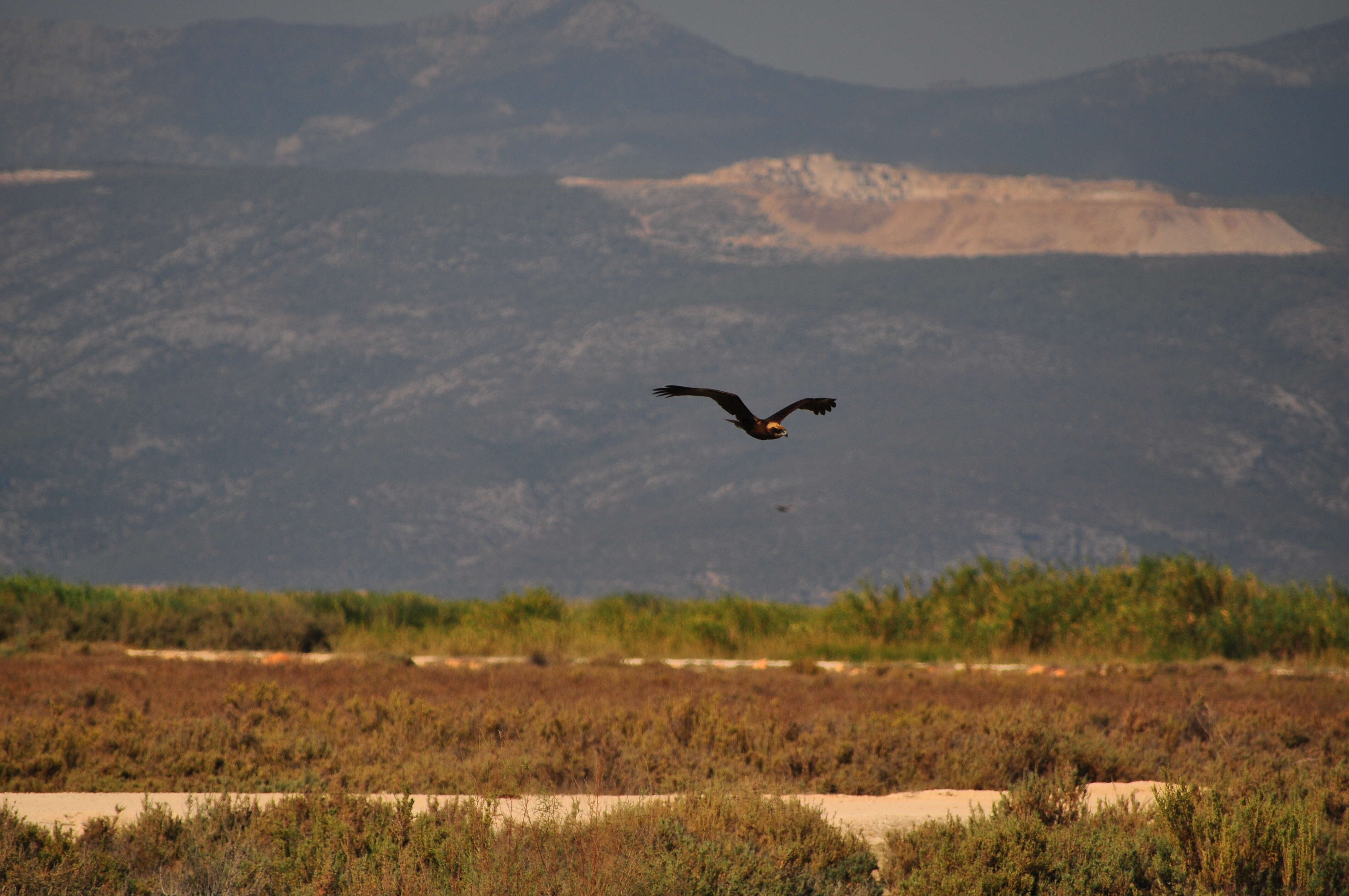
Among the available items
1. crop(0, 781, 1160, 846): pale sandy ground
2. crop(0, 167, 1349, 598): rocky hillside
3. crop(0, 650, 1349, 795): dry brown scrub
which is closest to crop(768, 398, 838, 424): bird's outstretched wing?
crop(0, 781, 1160, 846): pale sandy ground

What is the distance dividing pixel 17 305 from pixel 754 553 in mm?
109031

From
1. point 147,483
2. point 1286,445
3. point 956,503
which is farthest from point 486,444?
point 1286,445

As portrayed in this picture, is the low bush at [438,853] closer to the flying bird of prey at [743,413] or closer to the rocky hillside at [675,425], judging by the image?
the flying bird of prey at [743,413]

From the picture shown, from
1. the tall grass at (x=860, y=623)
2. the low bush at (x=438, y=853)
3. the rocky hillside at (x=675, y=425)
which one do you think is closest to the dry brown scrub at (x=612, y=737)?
the low bush at (x=438, y=853)

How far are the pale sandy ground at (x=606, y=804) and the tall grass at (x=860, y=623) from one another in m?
11.6

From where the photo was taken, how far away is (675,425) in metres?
162

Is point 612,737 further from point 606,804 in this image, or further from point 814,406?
point 814,406

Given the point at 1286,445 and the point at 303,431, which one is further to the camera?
the point at 303,431

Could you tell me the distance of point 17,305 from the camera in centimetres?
18538

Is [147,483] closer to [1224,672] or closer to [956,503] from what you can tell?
[956,503]

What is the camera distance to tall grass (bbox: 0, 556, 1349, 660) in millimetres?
24750

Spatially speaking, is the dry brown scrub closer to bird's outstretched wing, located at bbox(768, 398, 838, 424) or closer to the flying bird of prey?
bird's outstretched wing, located at bbox(768, 398, 838, 424)

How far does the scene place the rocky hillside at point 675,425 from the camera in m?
139

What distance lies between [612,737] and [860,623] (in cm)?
1432
